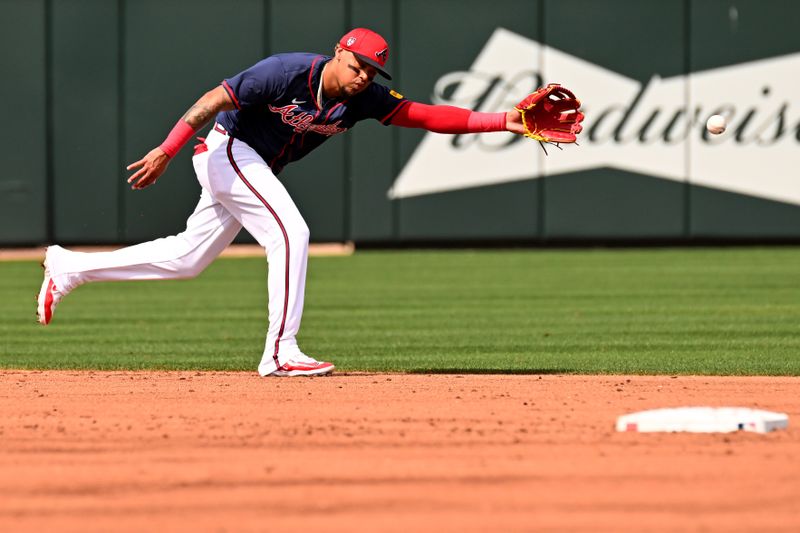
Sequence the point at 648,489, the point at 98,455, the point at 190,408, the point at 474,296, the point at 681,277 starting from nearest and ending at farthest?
1. the point at 648,489
2. the point at 98,455
3. the point at 190,408
4. the point at 474,296
5. the point at 681,277

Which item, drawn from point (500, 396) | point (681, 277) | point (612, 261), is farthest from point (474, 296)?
point (500, 396)

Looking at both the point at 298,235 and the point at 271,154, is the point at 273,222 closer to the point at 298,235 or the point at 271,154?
the point at 298,235

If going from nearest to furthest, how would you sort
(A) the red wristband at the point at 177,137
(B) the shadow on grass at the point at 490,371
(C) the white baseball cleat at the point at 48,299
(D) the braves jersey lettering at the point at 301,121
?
1. (A) the red wristband at the point at 177,137
2. (D) the braves jersey lettering at the point at 301,121
3. (C) the white baseball cleat at the point at 48,299
4. (B) the shadow on grass at the point at 490,371

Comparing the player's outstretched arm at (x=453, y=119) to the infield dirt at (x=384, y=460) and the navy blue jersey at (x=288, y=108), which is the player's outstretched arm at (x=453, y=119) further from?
the infield dirt at (x=384, y=460)

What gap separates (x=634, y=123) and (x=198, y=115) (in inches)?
→ 536

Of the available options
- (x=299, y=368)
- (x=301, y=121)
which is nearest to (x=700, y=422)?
(x=299, y=368)

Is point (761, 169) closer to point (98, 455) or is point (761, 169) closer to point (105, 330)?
point (105, 330)

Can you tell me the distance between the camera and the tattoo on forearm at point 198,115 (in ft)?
20.8

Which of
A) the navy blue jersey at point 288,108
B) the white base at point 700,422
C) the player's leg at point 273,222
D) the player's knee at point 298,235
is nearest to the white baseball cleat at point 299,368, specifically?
the player's leg at point 273,222

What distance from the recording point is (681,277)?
14570mm

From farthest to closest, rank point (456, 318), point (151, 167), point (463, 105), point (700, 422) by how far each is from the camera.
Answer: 1. point (463, 105)
2. point (456, 318)
3. point (151, 167)
4. point (700, 422)

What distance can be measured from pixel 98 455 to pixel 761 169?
1605 centimetres

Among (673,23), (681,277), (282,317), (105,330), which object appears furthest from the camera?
(673,23)

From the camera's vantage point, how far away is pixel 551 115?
6.95 meters
